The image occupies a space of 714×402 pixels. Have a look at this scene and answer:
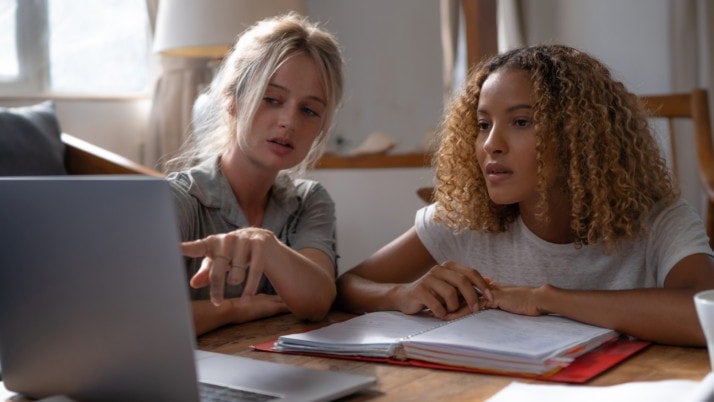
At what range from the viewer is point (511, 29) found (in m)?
3.24

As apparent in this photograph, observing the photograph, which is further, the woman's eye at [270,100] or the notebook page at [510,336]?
the woman's eye at [270,100]

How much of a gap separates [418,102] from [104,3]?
1216 mm

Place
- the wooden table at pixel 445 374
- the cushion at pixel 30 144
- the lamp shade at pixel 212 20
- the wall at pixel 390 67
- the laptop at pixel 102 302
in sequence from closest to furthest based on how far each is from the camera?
the laptop at pixel 102 302
the wooden table at pixel 445 374
the cushion at pixel 30 144
the lamp shade at pixel 212 20
the wall at pixel 390 67

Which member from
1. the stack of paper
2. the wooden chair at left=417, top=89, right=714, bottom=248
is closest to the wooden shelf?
the wooden chair at left=417, top=89, right=714, bottom=248

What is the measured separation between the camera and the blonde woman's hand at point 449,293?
3.62ft

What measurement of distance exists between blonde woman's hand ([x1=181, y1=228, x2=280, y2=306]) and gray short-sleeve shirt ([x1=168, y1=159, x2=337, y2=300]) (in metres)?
0.43

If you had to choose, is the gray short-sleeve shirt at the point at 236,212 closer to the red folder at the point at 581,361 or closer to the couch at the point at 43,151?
the red folder at the point at 581,361

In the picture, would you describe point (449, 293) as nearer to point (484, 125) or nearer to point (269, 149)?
Answer: point (484, 125)

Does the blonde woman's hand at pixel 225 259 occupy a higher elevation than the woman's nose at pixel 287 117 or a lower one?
lower

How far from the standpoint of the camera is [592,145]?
125cm

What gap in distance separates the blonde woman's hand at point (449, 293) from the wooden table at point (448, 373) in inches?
8.1

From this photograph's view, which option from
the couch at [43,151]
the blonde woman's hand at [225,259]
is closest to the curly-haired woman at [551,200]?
the blonde woman's hand at [225,259]

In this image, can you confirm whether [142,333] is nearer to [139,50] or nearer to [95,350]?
[95,350]

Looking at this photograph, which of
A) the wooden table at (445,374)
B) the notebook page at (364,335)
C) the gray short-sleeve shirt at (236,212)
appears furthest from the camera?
the gray short-sleeve shirt at (236,212)
